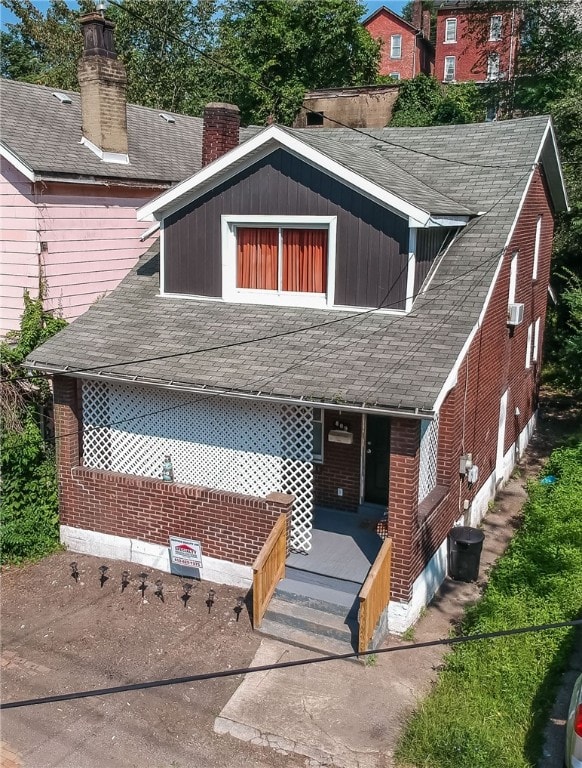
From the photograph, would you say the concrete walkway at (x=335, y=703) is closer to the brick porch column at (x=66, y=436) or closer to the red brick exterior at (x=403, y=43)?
the brick porch column at (x=66, y=436)

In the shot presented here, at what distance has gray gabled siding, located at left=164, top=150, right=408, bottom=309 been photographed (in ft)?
36.4

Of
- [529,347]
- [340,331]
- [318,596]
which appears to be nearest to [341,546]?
[318,596]

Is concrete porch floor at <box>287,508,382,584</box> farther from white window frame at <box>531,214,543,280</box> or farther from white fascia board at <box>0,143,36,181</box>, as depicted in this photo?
white fascia board at <box>0,143,36,181</box>

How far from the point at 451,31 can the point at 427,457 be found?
166 feet

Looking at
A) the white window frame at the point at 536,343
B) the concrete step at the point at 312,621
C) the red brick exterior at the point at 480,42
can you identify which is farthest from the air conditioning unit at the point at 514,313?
the red brick exterior at the point at 480,42

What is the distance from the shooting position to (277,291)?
40.2 feet

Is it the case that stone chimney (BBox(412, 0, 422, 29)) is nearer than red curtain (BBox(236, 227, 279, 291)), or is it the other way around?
red curtain (BBox(236, 227, 279, 291))

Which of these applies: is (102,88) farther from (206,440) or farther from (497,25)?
(497,25)

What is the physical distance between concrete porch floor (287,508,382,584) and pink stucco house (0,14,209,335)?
7000 mm

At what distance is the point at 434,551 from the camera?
10734mm

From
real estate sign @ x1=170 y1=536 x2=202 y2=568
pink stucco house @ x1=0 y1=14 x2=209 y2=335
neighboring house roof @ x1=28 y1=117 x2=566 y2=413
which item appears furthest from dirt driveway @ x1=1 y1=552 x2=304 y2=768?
pink stucco house @ x1=0 y1=14 x2=209 y2=335

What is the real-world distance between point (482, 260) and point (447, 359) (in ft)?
9.17

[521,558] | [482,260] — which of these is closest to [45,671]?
[521,558]

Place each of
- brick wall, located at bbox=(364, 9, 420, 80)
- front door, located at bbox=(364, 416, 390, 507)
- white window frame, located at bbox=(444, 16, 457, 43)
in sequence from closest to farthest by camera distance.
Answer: front door, located at bbox=(364, 416, 390, 507) → white window frame, located at bbox=(444, 16, 457, 43) → brick wall, located at bbox=(364, 9, 420, 80)
